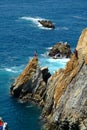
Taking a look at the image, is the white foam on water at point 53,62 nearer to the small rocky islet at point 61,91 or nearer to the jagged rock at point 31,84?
the small rocky islet at point 61,91

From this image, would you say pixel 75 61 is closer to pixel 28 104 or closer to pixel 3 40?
pixel 28 104

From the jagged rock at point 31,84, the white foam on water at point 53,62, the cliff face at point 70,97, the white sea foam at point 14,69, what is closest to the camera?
the cliff face at point 70,97

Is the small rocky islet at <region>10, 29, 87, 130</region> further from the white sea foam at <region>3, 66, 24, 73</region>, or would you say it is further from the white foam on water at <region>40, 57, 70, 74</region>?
the white foam on water at <region>40, 57, 70, 74</region>

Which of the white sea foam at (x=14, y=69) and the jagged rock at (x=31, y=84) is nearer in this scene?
the jagged rock at (x=31, y=84)

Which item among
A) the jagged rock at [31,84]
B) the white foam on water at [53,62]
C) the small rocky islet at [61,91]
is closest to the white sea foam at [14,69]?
the white foam on water at [53,62]

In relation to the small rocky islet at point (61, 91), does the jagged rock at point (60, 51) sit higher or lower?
lower

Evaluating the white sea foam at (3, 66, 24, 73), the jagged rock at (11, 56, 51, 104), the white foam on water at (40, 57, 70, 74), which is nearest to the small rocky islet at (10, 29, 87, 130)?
the jagged rock at (11, 56, 51, 104)

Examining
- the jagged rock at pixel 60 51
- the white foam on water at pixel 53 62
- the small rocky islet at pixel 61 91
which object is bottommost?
the white foam on water at pixel 53 62

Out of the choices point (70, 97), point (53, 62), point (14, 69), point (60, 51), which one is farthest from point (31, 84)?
point (60, 51)

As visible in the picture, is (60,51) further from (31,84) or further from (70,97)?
(70,97)
